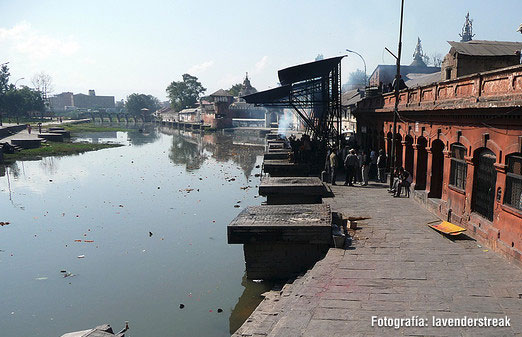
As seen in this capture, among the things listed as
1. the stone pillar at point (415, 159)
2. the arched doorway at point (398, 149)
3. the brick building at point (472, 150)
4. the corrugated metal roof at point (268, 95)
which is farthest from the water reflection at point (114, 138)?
the brick building at point (472, 150)

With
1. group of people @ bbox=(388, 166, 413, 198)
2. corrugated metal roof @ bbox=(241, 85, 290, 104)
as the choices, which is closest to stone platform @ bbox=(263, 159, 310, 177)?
corrugated metal roof @ bbox=(241, 85, 290, 104)

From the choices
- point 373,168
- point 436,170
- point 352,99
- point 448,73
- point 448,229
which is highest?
point 448,73

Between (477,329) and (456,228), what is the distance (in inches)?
196

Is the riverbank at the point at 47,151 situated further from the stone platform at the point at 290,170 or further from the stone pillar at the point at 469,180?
the stone pillar at the point at 469,180

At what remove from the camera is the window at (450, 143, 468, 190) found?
11.5 metres

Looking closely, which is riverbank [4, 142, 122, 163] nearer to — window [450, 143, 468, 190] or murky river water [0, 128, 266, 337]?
murky river water [0, 128, 266, 337]

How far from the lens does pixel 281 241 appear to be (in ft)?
32.4

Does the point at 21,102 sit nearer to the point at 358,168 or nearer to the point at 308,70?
the point at 308,70

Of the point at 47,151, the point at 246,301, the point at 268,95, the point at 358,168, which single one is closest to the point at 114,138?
the point at 47,151

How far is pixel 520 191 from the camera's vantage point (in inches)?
341

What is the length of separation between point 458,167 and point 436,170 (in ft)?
6.16

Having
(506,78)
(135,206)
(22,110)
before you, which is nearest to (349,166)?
(506,78)

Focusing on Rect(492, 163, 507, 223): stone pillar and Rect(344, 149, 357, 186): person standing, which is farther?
Rect(344, 149, 357, 186): person standing

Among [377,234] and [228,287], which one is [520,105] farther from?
[228,287]
